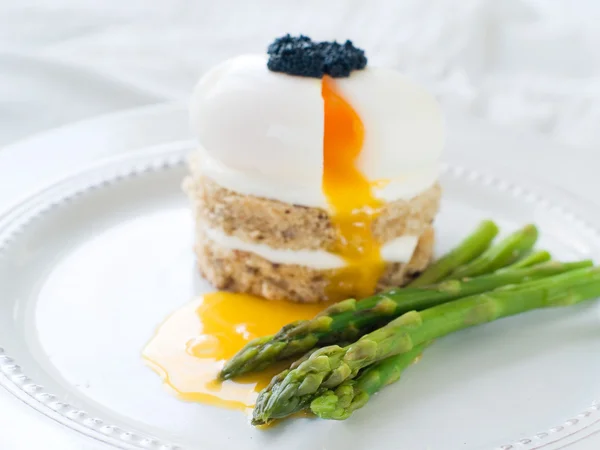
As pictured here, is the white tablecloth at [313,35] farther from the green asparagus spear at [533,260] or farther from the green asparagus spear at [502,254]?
the green asparagus spear at [533,260]

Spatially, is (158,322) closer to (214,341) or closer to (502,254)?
(214,341)

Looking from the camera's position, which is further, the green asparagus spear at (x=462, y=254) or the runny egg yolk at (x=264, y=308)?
the green asparagus spear at (x=462, y=254)

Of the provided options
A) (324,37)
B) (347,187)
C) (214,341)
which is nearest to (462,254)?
(347,187)

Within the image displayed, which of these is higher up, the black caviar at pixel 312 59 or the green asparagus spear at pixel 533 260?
the black caviar at pixel 312 59

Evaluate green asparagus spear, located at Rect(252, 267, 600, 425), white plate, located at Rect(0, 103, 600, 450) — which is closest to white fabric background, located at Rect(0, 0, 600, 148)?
white plate, located at Rect(0, 103, 600, 450)

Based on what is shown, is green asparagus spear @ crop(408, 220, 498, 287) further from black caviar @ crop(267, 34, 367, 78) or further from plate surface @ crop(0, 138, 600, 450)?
black caviar @ crop(267, 34, 367, 78)

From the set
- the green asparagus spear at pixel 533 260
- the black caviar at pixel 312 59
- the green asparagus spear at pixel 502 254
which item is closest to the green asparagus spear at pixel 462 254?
the green asparagus spear at pixel 502 254

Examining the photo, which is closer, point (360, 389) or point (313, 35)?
point (360, 389)

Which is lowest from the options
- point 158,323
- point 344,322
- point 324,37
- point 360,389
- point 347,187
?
point 360,389
